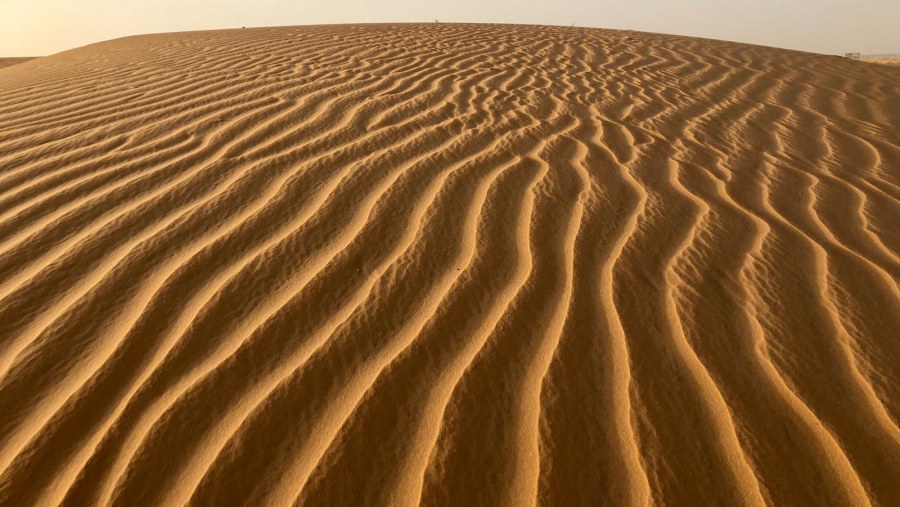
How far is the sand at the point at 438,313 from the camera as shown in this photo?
1.42 m

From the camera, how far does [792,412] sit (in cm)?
159

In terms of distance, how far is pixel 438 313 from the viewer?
1.89 meters

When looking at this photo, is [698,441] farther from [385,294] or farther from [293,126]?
[293,126]

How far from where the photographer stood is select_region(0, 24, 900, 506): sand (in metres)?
1.42

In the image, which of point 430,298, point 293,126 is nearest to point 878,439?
point 430,298

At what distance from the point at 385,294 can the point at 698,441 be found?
3.34 feet

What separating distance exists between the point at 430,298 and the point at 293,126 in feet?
6.70

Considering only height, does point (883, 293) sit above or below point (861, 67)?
above

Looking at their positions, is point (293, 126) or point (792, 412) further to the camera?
point (293, 126)

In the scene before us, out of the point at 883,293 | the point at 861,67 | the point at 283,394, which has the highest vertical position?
the point at 283,394

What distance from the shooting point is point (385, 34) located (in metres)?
8.53

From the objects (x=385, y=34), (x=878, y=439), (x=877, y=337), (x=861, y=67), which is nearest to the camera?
(x=878, y=439)

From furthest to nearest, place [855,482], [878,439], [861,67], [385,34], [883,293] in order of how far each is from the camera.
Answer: [385,34]
[861,67]
[883,293]
[878,439]
[855,482]

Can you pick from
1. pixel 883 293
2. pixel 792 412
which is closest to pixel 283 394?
pixel 792 412
